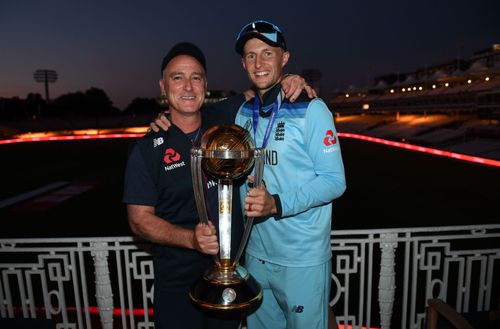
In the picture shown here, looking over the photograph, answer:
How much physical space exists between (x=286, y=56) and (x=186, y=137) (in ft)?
2.91

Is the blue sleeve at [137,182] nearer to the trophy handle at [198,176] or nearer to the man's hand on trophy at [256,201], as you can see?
the trophy handle at [198,176]

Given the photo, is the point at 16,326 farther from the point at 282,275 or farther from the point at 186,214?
the point at 282,275

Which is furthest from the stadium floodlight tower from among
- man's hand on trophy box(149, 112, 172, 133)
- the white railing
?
man's hand on trophy box(149, 112, 172, 133)

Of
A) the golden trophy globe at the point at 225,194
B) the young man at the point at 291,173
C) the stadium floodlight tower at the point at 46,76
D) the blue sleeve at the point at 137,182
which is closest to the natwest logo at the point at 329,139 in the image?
the young man at the point at 291,173

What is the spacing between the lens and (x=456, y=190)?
12484mm

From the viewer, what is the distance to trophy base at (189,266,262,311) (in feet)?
5.85

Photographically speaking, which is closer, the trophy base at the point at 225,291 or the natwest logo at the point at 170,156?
the trophy base at the point at 225,291

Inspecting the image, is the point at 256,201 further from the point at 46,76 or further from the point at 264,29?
the point at 46,76

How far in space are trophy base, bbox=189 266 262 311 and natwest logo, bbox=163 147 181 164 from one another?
0.67m

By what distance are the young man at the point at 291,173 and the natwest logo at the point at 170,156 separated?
476mm

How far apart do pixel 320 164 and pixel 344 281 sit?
319cm

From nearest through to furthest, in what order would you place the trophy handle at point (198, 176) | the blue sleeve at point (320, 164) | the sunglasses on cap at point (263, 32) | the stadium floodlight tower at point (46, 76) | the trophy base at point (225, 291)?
the trophy handle at point (198, 176) < the trophy base at point (225, 291) < the blue sleeve at point (320, 164) < the sunglasses on cap at point (263, 32) < the stadium floodlight tower at point (46, 76)

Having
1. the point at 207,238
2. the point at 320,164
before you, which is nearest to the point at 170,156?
the point at 207,238

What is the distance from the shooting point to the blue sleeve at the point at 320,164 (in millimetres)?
1980
